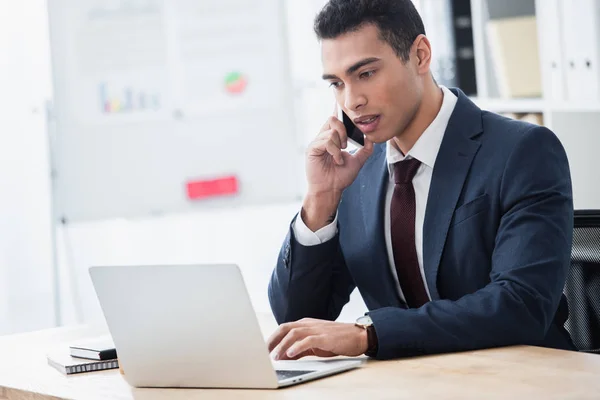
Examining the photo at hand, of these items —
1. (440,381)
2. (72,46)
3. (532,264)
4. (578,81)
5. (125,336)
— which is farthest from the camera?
(72,46)

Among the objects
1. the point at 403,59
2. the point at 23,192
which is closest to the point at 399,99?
the point at 403,59

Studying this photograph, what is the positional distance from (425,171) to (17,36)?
2864mm

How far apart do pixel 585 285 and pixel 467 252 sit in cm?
35

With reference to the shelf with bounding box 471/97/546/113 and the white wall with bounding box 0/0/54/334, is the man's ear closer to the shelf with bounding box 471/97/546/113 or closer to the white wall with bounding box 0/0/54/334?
the shelf with bounding box 471/97/546/113

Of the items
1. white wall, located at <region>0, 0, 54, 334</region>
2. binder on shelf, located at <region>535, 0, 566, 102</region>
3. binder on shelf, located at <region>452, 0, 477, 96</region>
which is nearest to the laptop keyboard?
binder on shelf, located at <region>535, 0, 566, 102</region>

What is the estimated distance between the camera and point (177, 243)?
4723 mm

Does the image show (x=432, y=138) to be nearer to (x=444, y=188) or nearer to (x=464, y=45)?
(x=444, y=188)

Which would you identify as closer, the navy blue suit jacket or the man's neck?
the navy blue suit jacket

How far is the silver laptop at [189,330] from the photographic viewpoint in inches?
57.5

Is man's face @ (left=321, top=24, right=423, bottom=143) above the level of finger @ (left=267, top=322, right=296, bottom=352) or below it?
→ above

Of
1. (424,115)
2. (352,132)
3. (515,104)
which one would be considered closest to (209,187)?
(515,104)

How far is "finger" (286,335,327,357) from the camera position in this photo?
1617 mm

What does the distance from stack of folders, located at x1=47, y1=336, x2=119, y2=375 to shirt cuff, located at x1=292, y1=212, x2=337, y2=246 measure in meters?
0.44

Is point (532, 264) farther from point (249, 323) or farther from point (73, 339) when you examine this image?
point (73, 339)
